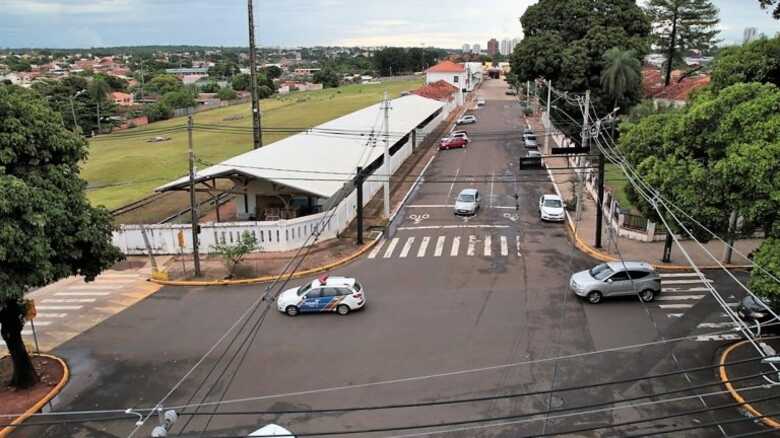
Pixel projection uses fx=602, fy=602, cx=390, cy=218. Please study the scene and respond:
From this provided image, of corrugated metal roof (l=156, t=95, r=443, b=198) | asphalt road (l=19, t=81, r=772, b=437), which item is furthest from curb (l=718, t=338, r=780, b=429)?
corrugated metal roof (l=156, t=95, r=443, b=198)

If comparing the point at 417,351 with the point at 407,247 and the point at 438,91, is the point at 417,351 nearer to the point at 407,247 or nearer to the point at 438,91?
the point at 407,247

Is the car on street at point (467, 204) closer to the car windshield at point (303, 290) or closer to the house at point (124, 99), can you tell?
the car windshield at point (303, 290)

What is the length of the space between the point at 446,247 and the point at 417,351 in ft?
36.3

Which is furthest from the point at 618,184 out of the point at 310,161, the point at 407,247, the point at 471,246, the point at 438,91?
the point at 438,91

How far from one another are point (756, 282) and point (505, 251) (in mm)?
13916

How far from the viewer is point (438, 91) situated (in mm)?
94000

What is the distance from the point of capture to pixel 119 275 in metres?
26.5

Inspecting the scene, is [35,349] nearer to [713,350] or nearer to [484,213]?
[713,350]

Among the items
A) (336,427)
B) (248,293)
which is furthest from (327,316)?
(336,427)

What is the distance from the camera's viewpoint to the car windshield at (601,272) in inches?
858

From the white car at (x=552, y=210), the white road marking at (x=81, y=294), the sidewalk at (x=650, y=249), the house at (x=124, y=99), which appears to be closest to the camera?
the white road marking at (x=81, y=294)

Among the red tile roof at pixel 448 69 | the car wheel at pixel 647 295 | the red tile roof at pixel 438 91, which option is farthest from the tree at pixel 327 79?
the car wheel at pixel 647 295

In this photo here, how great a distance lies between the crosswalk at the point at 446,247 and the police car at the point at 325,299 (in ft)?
21.3

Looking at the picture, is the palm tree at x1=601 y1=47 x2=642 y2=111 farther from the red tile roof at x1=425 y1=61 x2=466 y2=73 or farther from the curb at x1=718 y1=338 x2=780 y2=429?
the red tile roof at x1=425 y1=61 x2=466 y2=73
